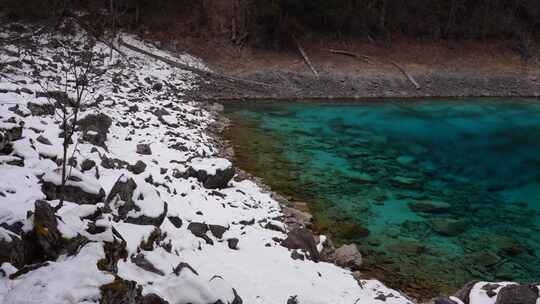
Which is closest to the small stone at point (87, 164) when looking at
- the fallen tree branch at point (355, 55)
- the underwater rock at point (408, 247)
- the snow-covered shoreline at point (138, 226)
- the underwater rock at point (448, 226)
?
the snow-covered shoreline at point (138, 226)

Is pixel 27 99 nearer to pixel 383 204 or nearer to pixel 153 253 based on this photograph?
pixel 153 253

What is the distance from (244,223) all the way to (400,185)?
6295 mm

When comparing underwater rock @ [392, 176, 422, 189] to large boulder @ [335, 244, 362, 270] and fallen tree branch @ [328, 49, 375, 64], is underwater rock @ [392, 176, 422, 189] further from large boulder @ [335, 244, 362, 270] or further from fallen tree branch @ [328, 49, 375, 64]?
fallen tree branch @ [328, 49, 375, 64]

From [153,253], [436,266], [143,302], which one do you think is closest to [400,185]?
[436,266]

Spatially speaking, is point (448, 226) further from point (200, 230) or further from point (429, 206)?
point (200, 230)

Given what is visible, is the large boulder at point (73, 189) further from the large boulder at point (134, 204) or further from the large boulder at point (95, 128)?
the large boulder at point (95, 128)

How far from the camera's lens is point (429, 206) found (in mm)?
11422

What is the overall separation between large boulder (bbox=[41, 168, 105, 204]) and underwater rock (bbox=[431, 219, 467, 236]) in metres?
7.43

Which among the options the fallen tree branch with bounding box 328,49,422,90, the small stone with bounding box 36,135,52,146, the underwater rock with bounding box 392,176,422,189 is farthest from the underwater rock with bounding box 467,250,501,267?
the fallen tree branch with bounding box 328,49,422,90

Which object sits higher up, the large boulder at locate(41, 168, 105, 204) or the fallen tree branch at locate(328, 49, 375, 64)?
the large boulder at locate(41, 168, 105, 204)

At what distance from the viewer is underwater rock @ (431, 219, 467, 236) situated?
10070 millimetres

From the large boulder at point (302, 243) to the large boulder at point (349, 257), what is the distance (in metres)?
A: 0.67

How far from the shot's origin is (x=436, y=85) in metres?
28.5

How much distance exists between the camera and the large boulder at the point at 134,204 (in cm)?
639
